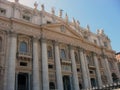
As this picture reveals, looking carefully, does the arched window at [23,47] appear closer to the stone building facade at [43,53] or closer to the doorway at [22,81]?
the stone building facade at [43,53]

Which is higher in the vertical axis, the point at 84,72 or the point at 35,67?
the point at 35,67

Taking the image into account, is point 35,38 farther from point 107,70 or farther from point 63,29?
point 107,70

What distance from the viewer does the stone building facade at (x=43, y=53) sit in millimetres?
20531

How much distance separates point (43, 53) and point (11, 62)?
525cm

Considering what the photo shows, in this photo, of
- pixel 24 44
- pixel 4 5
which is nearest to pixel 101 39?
pixel 24 44

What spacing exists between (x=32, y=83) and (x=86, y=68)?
1181 cm

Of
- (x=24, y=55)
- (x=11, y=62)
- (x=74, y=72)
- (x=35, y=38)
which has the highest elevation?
(x=35, y=38)

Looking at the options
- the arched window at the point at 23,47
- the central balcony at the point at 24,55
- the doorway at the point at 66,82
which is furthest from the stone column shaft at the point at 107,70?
the arched window at the point at 23,47

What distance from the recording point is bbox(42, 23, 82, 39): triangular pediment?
26.2 metres

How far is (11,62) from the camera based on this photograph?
64.4 feet

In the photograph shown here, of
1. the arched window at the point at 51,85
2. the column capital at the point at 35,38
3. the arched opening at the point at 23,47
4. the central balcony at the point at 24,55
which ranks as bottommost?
the arched window at the point at 51,85

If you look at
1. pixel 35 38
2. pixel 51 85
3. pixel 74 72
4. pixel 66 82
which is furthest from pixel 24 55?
pixel 74 72

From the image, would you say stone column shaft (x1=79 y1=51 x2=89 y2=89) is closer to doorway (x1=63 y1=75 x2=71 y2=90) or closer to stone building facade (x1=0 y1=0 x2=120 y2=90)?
stone building facade (x1=0 y1=0 x2=120 y2=90)

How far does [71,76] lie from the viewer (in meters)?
25.7
